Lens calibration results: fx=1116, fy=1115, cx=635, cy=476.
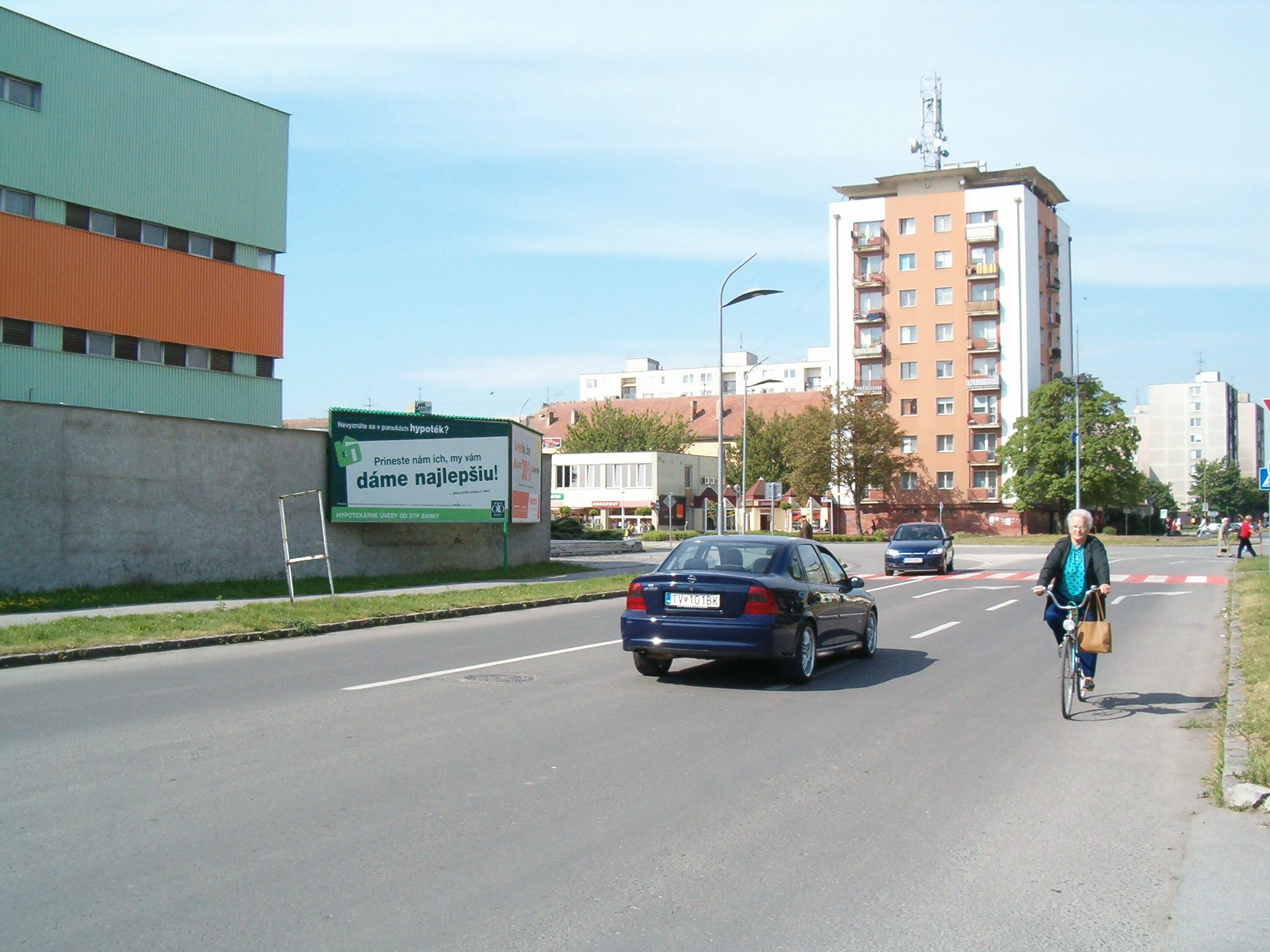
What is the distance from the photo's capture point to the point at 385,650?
13570 millimetres

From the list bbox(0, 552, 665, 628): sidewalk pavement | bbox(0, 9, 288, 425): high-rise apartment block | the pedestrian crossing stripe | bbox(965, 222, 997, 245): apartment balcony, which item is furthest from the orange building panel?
bbox(965, 222, 997, 245): apartment balcony

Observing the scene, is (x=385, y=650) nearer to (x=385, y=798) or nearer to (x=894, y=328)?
(x=385, y=798)

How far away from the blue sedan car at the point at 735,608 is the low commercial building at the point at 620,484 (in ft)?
237

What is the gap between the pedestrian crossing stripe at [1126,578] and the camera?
29344 mm

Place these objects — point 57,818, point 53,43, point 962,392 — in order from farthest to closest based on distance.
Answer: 1. point 962,392
2. point 53,43
3. point 57,818

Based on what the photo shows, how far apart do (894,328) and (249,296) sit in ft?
202

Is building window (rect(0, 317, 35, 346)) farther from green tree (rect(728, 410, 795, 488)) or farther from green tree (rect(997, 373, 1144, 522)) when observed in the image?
green tree (rect(728, 410, 795, 488))

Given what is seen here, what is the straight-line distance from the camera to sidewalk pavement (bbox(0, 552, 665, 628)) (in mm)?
16344

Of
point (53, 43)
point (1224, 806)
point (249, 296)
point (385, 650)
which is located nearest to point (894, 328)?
point (249, 296)

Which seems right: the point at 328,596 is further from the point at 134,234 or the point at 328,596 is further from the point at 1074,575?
the point at 134,234

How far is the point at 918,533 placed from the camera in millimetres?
35156

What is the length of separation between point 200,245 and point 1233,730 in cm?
3157

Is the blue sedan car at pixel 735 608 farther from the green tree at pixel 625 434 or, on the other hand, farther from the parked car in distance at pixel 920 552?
the green tree at pixel 625 434

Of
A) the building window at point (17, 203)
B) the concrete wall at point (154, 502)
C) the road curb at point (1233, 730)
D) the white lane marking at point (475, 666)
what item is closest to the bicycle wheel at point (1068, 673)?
the road curb at point (1233, 730)
